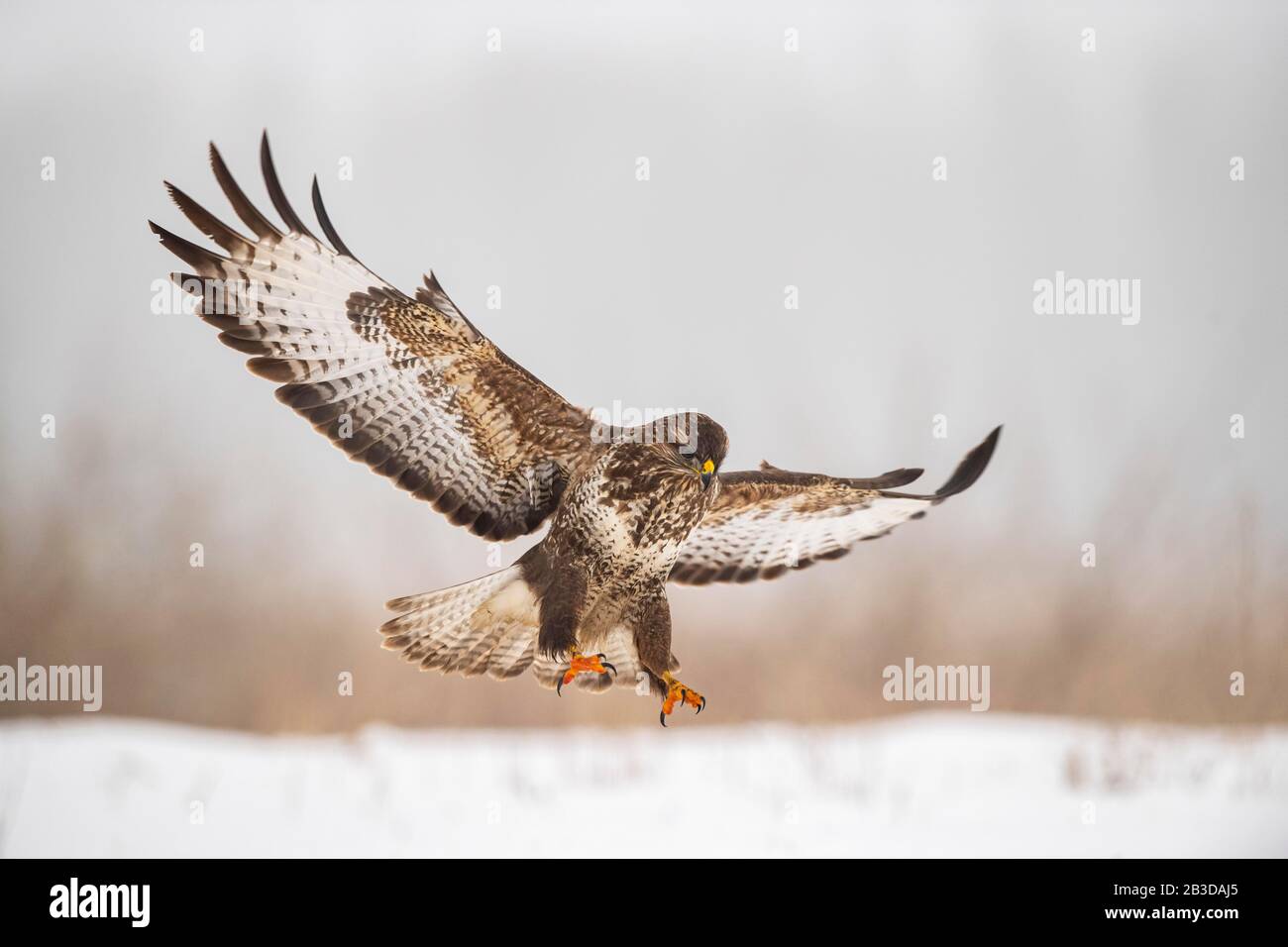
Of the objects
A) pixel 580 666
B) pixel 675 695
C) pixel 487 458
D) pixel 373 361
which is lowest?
pixel 675 695

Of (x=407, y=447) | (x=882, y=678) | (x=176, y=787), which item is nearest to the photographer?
(x=407, y=447)

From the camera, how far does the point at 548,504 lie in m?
2.60

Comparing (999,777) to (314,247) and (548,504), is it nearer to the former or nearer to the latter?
(548,504)

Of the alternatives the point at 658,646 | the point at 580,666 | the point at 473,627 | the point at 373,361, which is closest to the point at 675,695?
the point at 658,646

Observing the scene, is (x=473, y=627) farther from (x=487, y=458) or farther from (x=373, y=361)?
(x=373, y=361)

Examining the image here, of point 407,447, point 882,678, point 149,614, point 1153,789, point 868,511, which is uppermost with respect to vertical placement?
point 407,447

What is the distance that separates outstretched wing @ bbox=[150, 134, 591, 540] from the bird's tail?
223mm

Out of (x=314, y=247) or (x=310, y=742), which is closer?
(x=314, y=247)

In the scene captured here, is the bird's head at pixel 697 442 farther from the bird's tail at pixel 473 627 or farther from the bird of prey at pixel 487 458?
the bird's tail at pixel 473 627

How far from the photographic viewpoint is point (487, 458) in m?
2.51

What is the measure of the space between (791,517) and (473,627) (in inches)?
35.2

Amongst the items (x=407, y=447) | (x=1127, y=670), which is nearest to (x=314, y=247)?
(x=407, y=447)

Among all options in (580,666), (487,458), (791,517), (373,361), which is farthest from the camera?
(791,517)

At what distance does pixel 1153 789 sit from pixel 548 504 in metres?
2.33
